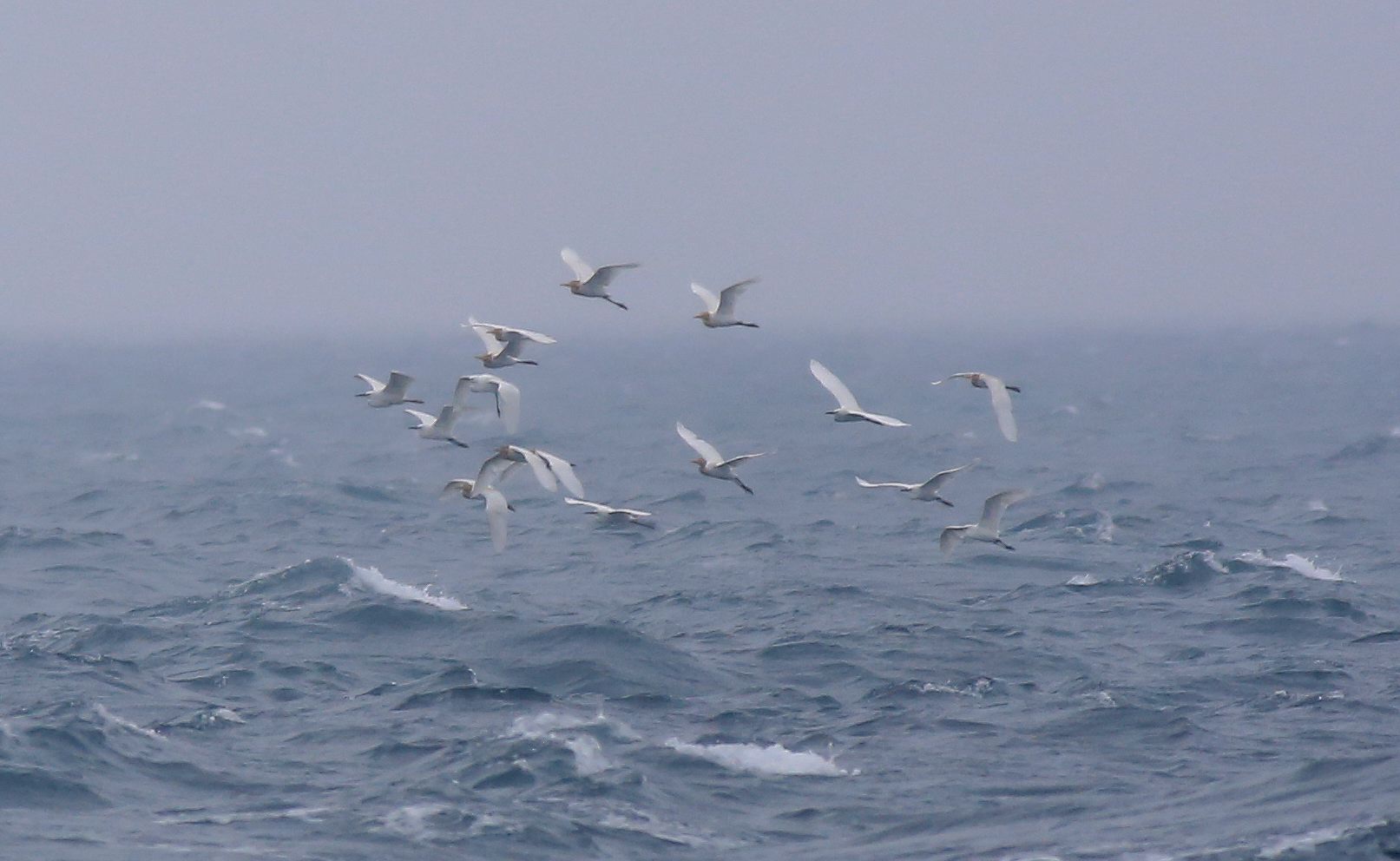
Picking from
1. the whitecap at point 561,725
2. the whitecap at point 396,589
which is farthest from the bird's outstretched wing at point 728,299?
the whitecap at point 396,589

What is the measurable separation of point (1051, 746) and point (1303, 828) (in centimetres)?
502

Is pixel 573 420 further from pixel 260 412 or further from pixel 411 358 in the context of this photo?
pixel 411 358

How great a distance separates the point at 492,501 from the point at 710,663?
513 cm

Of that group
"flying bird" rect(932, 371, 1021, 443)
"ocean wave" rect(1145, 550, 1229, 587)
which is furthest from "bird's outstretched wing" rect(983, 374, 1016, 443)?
"ocean wave" rect(1145, 550, 1229, 587)

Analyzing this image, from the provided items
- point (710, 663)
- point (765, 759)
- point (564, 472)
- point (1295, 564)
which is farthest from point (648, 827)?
point (1295, 564)

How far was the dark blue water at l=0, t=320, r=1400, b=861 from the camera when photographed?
2514cm

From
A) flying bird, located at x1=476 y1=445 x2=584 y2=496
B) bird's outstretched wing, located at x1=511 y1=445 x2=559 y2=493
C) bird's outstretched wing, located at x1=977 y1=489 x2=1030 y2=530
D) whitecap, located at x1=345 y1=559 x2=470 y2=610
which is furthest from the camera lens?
whitecap, located at x1=345 y1=559 x2=470 y2=610

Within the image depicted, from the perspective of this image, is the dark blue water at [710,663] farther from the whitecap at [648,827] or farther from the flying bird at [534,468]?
the flying bird at [534,468]

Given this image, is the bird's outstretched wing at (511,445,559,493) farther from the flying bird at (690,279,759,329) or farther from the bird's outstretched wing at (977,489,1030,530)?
the bird's outstretched wing at (977,489,1030,530)

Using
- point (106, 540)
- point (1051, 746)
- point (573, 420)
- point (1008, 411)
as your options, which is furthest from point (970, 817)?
point (573, 420)

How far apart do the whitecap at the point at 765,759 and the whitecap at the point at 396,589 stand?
12.1 metres

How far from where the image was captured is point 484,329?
32.6m

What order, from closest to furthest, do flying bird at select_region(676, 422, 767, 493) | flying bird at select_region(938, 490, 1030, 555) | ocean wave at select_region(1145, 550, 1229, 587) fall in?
flying bird at select_region(938, 490, 1030, 555) → flying bird at select_region(676, 422, 767, 493) → ocean wave at select_region(1145, 550, 1229, 587)

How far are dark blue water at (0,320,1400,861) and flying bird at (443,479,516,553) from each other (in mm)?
2617
